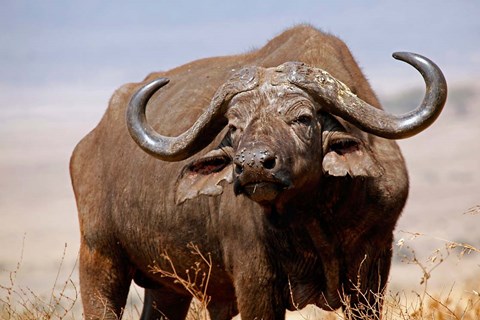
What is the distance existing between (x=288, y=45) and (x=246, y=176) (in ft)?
7.06

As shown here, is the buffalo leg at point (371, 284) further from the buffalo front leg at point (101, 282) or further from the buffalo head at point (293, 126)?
the buffalo front leg at point (101, 282)

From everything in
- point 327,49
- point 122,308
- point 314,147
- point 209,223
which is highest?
point 327,49

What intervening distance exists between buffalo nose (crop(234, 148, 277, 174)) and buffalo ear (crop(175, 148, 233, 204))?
769mm

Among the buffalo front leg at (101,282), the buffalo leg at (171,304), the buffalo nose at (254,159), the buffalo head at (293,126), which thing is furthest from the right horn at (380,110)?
the buffalo leg at (171,304)

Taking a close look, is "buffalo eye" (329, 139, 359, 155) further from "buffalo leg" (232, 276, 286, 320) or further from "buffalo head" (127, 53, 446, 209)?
"buffalo leg" (232, 276, 286, 320)

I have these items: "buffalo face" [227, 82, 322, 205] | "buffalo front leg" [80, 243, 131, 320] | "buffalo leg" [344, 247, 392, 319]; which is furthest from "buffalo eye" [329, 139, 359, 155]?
"buffalo front leg" [80, 243, 131, 320]

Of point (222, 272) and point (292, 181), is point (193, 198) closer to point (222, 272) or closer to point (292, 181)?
point (222, 272)

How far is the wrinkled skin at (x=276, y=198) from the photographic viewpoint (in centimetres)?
853

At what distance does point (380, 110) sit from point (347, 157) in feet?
1.42

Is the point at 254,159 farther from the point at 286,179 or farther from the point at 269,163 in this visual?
the point at 286,179

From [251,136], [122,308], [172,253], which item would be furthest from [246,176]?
[122,308]

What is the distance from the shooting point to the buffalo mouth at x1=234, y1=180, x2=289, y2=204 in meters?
8.11

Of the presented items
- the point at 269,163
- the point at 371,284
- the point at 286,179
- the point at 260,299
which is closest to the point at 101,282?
the point at 260,299

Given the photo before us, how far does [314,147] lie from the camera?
8656 millimetres
